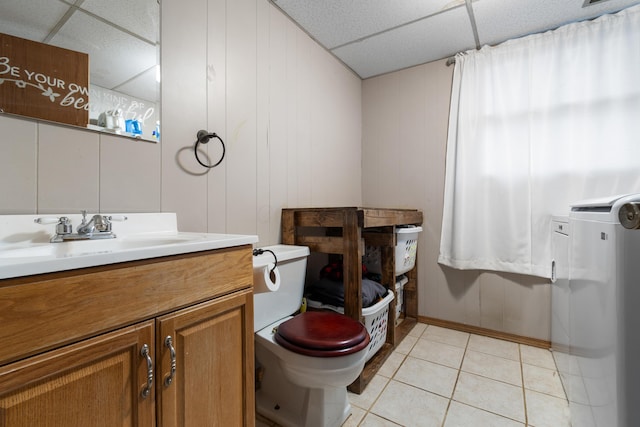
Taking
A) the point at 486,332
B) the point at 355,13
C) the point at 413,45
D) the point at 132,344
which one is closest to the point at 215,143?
the point at 132,344

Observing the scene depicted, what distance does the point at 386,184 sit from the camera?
261cm

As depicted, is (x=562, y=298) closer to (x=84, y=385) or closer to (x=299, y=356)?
(x=299, y=356)

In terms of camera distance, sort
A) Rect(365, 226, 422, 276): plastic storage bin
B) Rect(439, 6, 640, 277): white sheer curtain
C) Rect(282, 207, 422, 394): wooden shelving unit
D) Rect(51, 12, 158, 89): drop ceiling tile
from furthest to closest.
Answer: Rect(365, 226, 422, 276): plastic storage bin, Rect(439, 6, 640, 277): white sheer curtain, Rect(282, 207, 422, 394): wooden shelving unit, Rect(51, 12, 158, 89): drop ceiling tile

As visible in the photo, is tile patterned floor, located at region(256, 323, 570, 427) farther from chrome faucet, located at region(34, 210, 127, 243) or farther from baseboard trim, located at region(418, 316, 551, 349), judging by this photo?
chrome faucet, located at region(34, 210, 127, 243)

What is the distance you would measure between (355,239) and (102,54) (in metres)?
1.31

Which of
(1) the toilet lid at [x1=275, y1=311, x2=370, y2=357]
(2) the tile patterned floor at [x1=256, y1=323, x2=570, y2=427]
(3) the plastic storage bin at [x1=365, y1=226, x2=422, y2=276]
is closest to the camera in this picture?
(1) the toilet lid at [x1=275, y1=311, x2=370, y2=357]

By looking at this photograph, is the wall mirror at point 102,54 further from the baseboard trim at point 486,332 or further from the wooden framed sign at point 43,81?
the baseboard trim at point 486,332

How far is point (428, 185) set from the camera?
2.40m

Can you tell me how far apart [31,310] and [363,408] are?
1.41 m

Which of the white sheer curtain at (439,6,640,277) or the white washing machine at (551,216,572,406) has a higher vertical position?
the white sheer curtain at (439,6,640,277)

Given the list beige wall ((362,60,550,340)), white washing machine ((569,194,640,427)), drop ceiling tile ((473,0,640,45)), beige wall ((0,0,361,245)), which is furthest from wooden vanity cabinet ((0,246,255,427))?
drop ceiling tile ((473,0,640,45))

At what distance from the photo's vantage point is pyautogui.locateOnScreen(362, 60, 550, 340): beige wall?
2078mm

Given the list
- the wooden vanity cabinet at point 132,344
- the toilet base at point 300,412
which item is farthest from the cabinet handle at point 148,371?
the toilet base at point 300,412

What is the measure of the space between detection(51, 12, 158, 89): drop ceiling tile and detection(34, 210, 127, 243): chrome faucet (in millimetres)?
498
